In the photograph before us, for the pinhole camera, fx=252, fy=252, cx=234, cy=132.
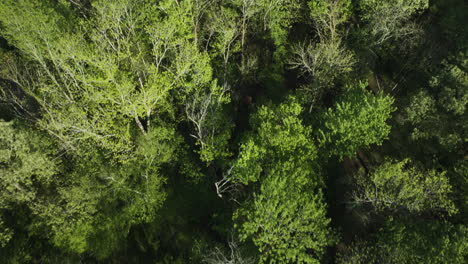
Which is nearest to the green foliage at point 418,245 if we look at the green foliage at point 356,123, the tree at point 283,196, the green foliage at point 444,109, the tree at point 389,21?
the tree at point 283,196

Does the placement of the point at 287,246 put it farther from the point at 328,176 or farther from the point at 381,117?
the point at 381,117

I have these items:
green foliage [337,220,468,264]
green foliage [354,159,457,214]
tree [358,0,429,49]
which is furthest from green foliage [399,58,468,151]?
green foliage [337,220,468,264]

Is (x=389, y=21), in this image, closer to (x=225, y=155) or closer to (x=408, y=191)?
(x=408, y=191)

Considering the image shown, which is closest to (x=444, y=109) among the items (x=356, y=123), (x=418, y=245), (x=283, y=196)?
(x=356, y=123)

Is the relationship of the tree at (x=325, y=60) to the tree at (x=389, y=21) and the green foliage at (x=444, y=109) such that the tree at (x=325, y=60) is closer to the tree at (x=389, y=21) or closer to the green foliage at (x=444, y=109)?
the tree at (x=389, y=21)

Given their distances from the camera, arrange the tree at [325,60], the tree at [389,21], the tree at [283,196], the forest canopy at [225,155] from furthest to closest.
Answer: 1. the tree at [389,21]
2. the tree at [325,60]
3. the forest canopy at [225,155]
4. the tree at [283,196]
